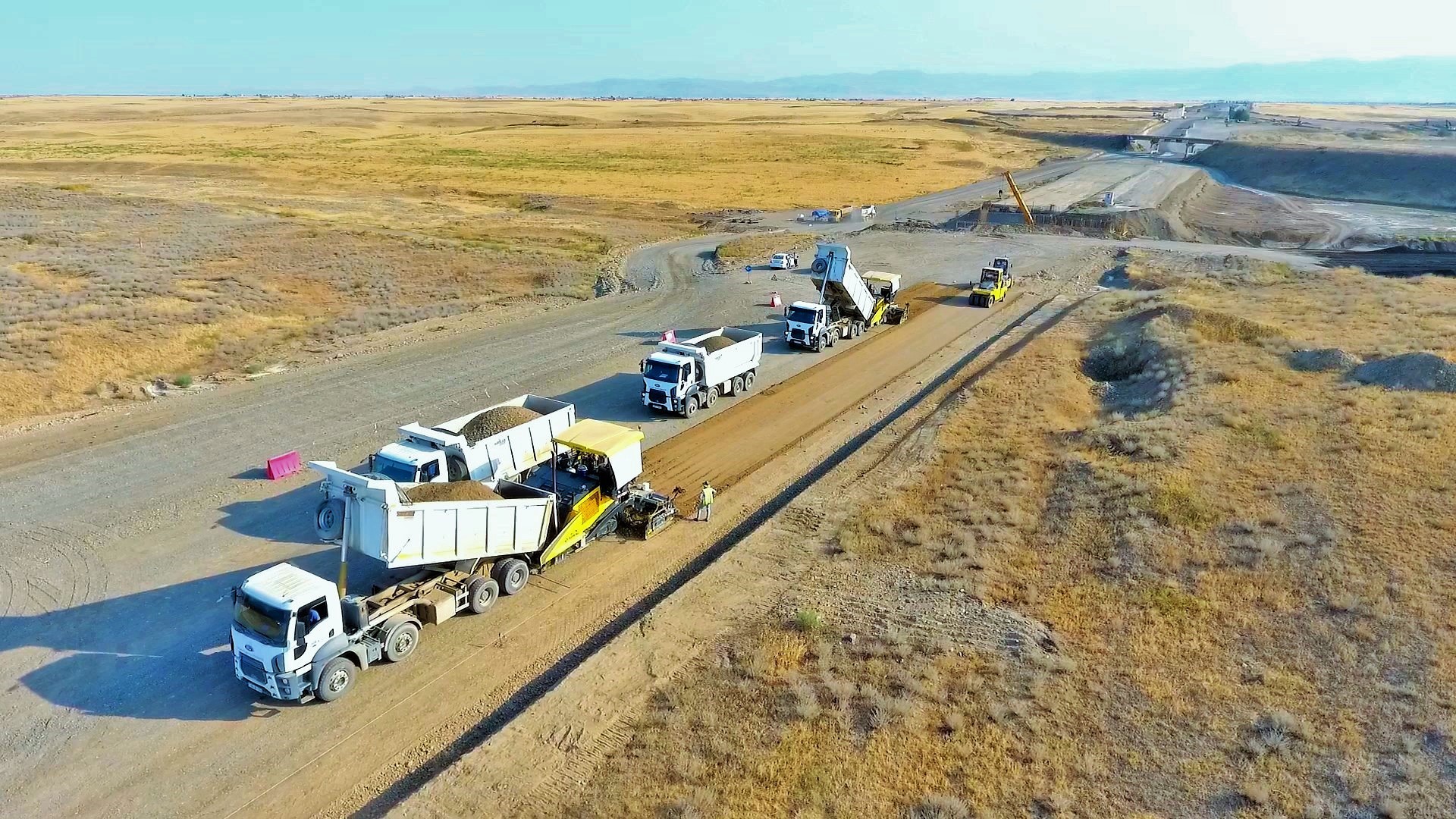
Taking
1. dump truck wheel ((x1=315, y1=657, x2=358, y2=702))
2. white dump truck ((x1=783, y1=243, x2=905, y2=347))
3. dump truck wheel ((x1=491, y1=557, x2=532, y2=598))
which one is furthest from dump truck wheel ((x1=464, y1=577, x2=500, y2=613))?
white dump truck ((x1=783, y1=243, x2=905, y2=347))

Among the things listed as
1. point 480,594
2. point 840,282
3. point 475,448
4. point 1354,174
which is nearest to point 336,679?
point 480,594

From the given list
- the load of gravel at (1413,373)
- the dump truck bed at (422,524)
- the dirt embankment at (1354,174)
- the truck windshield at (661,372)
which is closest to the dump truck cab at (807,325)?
the truck windshield at (661,372)

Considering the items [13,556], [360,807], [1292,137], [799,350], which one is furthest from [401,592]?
[1292,137]

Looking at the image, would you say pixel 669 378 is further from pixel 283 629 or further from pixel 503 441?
pixel 283 629

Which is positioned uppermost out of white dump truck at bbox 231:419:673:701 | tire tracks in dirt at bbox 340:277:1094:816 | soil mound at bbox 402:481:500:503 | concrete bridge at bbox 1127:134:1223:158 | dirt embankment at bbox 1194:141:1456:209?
concrete bridge at bbox 1127:134:1223:158

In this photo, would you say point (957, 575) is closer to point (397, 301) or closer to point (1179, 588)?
point (1179, 588)

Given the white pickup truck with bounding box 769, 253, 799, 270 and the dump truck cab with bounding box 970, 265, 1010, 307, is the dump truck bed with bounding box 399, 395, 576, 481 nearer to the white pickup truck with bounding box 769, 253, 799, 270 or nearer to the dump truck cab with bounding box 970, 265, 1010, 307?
the dump truck cab with bounding box 970, 265, 1010, 307
